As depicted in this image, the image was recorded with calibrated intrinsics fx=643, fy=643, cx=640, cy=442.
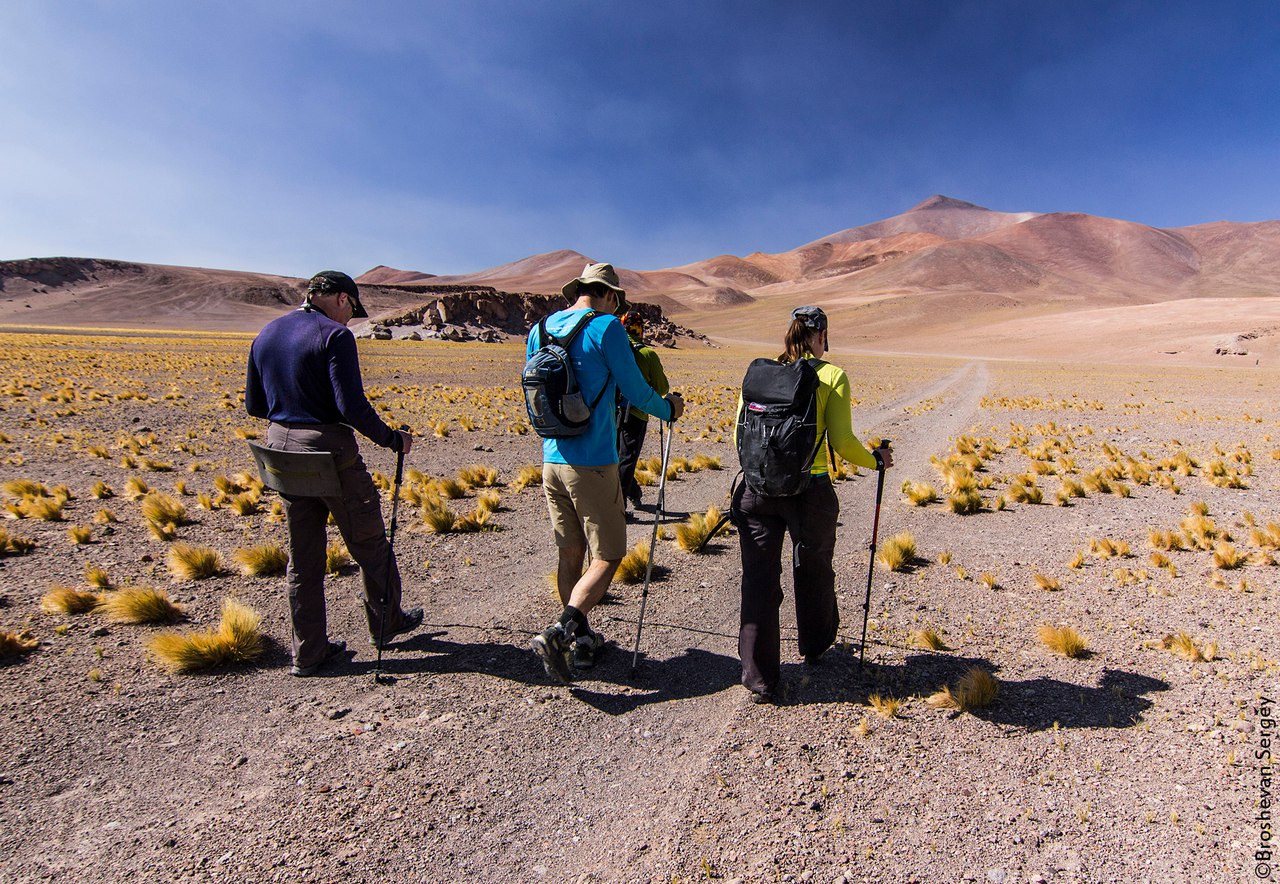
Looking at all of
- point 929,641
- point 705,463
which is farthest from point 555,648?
point 705,463

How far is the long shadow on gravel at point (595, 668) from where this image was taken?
3713mm

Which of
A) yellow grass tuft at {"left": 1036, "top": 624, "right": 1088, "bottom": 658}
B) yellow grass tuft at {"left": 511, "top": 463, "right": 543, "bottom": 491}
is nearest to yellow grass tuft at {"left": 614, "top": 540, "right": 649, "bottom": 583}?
yellow grass tuft at {"left": 1036, "top": 624, "right": 1088, "bottom": 658}

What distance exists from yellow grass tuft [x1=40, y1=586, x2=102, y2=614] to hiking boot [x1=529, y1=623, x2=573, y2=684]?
3563 millimetres

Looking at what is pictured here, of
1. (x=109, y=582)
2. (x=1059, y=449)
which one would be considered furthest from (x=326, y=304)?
(x=1059, y=449)

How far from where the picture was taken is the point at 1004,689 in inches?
144

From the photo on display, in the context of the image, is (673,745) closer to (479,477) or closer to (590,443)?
(590,443)

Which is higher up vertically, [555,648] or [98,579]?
[555,648]

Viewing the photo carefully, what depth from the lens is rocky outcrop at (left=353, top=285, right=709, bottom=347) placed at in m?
69.8

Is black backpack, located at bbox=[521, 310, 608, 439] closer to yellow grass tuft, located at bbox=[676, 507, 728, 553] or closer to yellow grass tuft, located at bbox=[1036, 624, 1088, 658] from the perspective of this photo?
yellow grass tuft, located at bbox=[676, 507, 728, 553]

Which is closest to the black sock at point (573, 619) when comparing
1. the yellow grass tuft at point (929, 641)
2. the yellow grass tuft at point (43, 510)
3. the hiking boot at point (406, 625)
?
the hiking boot at point (406, 625)

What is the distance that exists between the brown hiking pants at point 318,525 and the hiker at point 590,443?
3.61 feet

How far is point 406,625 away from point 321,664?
55cm

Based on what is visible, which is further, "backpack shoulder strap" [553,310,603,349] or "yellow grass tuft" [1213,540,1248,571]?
"yellow grass tuft" [1213,540,1248,571]

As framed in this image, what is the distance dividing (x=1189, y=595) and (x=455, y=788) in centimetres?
539
